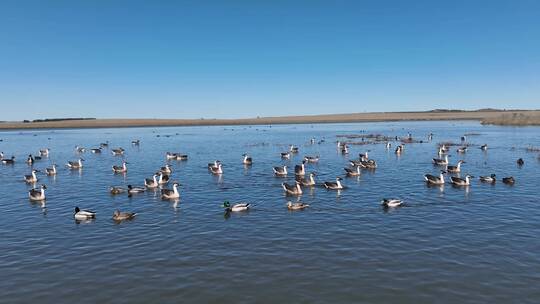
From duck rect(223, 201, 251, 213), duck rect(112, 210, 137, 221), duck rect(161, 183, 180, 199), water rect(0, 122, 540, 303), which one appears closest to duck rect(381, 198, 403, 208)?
water rect(0, 122, 540, 303)

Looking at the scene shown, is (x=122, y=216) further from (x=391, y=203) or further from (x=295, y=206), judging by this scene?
(x=391, y=203)

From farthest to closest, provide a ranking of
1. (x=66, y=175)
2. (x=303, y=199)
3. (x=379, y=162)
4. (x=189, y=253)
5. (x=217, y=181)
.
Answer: (x=379, y=162) → (x=66, y=175) → (x=217, y=181) → (x=303, y=199) → (x=189, y=253)

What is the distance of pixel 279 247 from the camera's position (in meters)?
18.1

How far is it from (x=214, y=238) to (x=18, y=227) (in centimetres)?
1077

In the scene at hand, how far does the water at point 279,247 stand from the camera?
45.9 ft

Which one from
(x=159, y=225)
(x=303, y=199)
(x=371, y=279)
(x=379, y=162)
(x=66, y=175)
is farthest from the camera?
(x=379, y=162)

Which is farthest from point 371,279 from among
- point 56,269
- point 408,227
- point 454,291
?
point 56,269

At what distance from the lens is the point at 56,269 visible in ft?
53.5

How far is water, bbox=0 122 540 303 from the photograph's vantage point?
45.9 ft

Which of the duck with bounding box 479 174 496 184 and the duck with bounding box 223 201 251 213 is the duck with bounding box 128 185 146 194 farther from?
the duck with bounding box 479 174 496 184

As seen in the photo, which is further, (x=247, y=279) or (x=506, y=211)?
(x=506, y=211)

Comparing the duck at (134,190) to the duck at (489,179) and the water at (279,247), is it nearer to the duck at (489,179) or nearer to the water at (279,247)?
the water at (279,247)

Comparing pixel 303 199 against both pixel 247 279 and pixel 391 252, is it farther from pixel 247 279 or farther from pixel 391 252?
pixel 247 279

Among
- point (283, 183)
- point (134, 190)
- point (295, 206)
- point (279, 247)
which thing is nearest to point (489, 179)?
point (283, 183)
